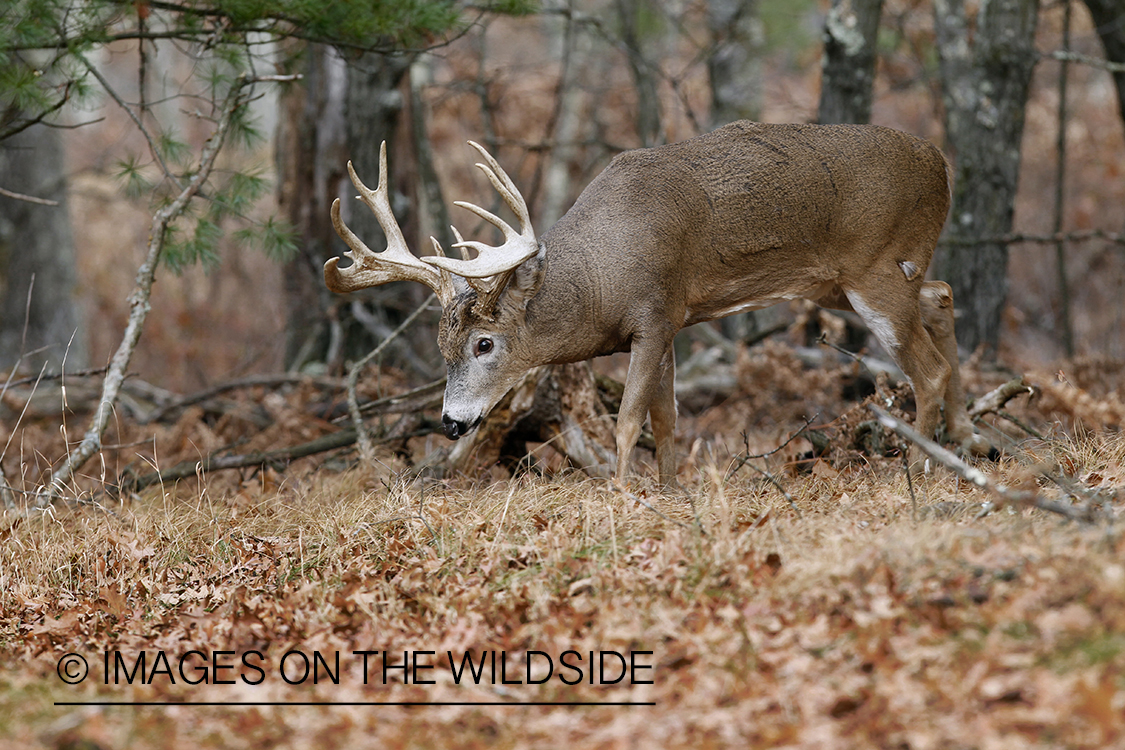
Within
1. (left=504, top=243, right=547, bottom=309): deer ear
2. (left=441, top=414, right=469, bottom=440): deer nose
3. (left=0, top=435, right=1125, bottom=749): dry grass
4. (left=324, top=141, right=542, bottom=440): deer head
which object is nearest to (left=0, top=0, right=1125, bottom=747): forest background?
(left=0, top=435, right=1125, bottom=749): dry grass

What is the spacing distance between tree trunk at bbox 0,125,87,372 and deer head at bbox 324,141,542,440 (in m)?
7.18

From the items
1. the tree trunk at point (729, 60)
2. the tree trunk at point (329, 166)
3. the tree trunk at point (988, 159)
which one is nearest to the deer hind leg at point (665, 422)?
the tree trunk at point (988, 159)

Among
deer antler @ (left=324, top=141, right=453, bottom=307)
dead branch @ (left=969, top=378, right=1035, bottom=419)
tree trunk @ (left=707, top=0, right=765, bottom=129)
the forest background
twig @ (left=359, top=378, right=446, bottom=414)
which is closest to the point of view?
the forest background

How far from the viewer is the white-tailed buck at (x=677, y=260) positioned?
221 inches

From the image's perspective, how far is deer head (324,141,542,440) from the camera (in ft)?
18.0

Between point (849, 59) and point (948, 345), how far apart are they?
2.81 m

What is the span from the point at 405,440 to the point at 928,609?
4.31m

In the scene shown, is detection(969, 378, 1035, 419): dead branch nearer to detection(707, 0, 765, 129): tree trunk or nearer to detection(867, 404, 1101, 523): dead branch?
detection(867, 404, 1101, 523): dead branch

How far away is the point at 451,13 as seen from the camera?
6.45m

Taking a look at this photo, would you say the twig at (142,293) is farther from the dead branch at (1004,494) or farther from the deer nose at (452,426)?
the dead branch at (1004,494)

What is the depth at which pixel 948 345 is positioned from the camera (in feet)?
21.2

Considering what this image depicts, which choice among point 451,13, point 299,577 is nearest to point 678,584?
point 299,577

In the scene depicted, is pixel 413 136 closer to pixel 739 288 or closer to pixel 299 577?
pixel 739 288

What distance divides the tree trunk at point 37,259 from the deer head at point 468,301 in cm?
718
